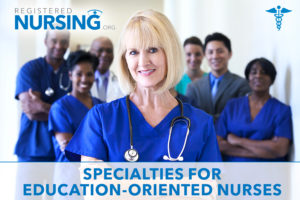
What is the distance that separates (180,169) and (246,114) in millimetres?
968

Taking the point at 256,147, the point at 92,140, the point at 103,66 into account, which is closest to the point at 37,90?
the point at 103,66

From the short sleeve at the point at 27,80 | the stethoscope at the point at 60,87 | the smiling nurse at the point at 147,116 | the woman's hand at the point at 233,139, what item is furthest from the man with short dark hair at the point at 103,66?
the smiling nurse at the point at 147,116

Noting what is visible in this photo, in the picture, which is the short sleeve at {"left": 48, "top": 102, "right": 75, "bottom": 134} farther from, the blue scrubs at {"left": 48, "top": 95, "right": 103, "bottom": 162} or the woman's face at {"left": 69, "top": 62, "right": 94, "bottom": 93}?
the woman's face at {"left": 69, "top": 62, "right": 94, "bottom": 93}

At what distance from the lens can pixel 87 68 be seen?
6.02 feet

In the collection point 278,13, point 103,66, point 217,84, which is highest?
point 278,13

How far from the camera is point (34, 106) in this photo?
188cm

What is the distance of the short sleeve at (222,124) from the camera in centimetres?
189

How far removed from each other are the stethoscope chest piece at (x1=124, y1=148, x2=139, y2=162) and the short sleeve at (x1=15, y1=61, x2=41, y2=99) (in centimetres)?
106

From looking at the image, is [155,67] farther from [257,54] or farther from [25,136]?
[257,54]

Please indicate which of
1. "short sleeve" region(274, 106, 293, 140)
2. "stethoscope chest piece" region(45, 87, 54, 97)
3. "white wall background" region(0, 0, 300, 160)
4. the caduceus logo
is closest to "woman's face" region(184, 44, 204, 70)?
"white wall background" region(0, 0, 300, 160)

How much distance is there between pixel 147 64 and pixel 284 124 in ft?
3.59

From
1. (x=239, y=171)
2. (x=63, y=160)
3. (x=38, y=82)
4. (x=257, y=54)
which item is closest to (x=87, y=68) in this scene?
(x=38, y=82)

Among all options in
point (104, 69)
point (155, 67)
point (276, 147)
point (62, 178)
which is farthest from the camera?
point (104, 69)

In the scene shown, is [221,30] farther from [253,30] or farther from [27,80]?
[27,80]
